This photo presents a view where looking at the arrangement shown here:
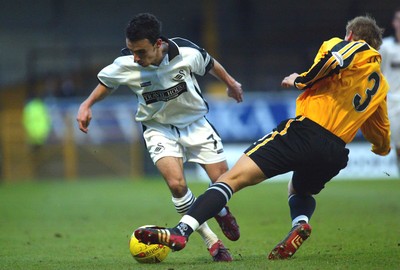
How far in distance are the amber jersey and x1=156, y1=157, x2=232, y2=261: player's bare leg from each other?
118 centimetres

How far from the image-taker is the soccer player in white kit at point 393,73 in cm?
1068

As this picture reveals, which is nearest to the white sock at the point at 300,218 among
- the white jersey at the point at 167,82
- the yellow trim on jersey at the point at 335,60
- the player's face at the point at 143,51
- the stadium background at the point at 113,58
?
the yellow trim on jersey at the point at 335,60

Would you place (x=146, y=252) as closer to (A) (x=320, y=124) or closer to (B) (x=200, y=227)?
(B) (x=200, y=227)

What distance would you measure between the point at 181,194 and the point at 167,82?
943 mm

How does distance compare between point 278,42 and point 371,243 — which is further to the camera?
point 278,42

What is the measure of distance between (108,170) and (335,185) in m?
7.61

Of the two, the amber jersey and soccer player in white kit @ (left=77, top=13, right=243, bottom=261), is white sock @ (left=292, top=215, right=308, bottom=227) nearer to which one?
soccer player in white kit @ (left=77, top=13, right=243, bottom=261)

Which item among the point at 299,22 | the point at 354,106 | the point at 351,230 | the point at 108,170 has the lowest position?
the point at 108,170

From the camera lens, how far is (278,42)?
941 inches

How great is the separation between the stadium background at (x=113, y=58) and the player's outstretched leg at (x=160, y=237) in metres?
14.7

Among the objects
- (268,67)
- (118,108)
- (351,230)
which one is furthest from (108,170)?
(351,230)

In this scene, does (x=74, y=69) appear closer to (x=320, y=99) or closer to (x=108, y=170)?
(x=108, y=170)

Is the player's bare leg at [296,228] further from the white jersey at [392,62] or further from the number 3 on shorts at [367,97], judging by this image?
the white jersey at [392,62]

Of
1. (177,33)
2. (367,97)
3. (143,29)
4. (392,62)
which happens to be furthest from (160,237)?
(177,33)
